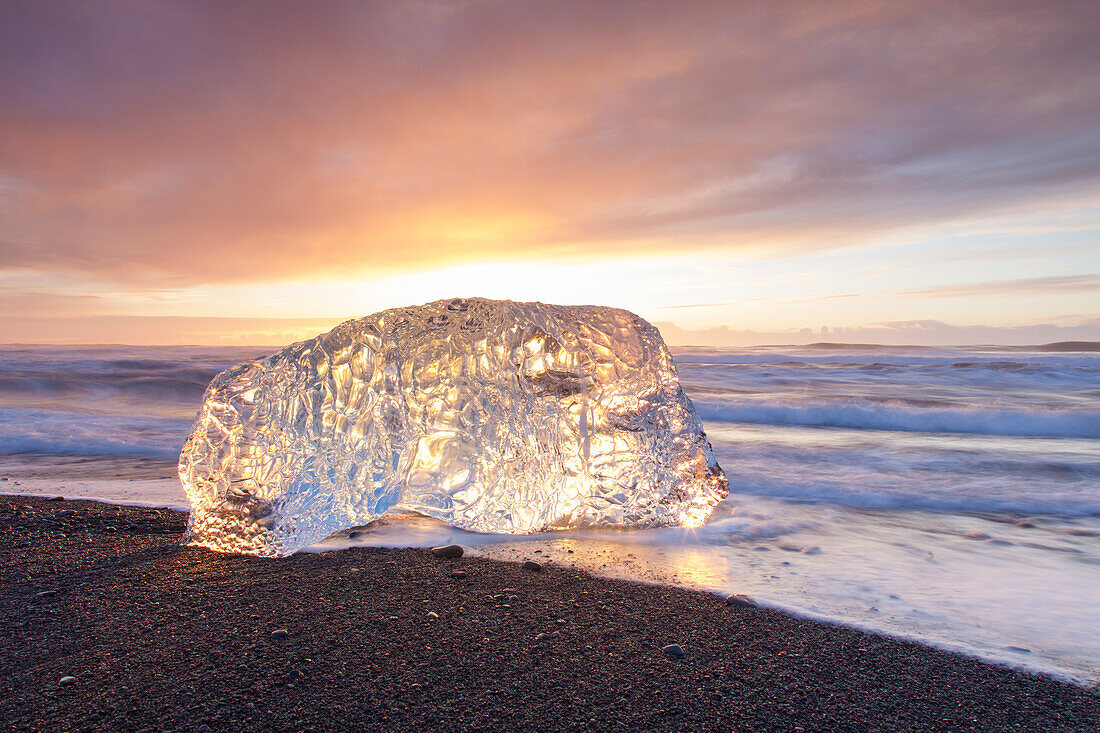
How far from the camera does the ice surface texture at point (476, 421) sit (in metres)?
3.91

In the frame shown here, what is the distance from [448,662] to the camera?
2.27 m

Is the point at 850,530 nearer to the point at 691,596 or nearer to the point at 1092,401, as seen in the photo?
the point at 691,596

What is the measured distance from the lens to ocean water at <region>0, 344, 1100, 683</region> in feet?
9.71

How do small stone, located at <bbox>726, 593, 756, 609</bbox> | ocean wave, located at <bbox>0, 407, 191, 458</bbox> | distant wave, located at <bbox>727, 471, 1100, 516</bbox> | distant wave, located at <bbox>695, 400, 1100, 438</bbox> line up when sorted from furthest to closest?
1. distant wave, located at <bbox>695, 400, 1100, 438</bbox>
2. ocean wave, located at <bbox>0, 407, 191, 458</bbox>
3. distant wave, located at <bbox>727, 471, 1100, 516</bbox>
4. small stone, located at <bbox>726, 593, 756, 609</bbox>

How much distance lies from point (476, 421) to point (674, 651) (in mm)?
2056

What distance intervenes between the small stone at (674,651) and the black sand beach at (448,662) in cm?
2

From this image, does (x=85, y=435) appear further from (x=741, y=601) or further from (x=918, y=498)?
(x=918, y=498)

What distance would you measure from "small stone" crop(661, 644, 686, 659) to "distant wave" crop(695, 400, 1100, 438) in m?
8.57

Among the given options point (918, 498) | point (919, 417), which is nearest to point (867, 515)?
point (918, 498)

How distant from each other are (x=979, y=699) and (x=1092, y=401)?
14037mm

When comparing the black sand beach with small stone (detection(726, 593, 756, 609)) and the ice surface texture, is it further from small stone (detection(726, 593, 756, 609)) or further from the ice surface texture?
the ice surface texture

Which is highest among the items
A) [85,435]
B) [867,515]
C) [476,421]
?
[476,421]

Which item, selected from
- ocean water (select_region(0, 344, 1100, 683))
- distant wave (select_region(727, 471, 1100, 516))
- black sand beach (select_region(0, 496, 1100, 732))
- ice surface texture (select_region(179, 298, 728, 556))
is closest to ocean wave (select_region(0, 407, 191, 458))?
ocean water (select_region(0, 344, 1100, 683))

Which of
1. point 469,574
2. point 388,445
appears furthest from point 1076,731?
point 388,445
